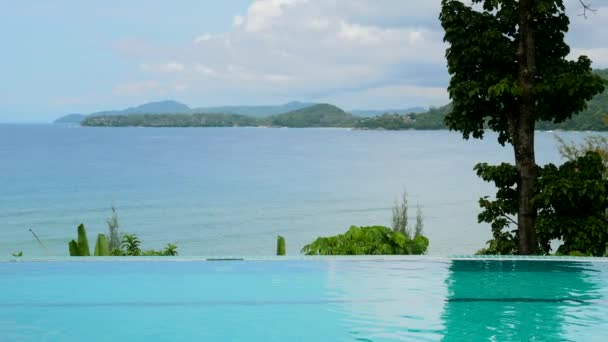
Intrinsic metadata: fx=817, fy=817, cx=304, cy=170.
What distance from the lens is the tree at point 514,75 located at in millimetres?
8633

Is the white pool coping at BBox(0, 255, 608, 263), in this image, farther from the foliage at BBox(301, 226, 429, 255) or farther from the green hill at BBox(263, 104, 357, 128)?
the green hill at BBox(263, 104, 357, 128)

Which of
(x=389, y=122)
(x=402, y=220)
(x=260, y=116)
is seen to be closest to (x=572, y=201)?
(x=402, y=220)

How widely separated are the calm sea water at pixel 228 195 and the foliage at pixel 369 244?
14.6 m

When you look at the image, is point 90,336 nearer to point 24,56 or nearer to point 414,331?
point 414,331

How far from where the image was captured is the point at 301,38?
268 feet

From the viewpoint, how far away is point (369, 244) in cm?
895

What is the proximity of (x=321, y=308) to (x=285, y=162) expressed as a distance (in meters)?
63.8

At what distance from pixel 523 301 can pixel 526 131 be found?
302 cm

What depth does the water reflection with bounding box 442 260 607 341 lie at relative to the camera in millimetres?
5484

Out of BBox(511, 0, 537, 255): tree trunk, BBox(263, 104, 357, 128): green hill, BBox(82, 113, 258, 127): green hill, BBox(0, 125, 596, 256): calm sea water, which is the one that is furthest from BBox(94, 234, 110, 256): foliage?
BBox(82, 113, 258, 127): green hill

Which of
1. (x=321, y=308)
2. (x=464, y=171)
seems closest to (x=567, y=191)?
(x=321, y=308)

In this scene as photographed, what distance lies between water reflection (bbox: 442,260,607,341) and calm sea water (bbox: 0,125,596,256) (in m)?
16.1

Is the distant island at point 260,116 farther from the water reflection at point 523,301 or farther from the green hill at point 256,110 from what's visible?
the water reflection at point 523,301

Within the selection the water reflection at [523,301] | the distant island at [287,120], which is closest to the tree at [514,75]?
the water reflection at [523,301]
